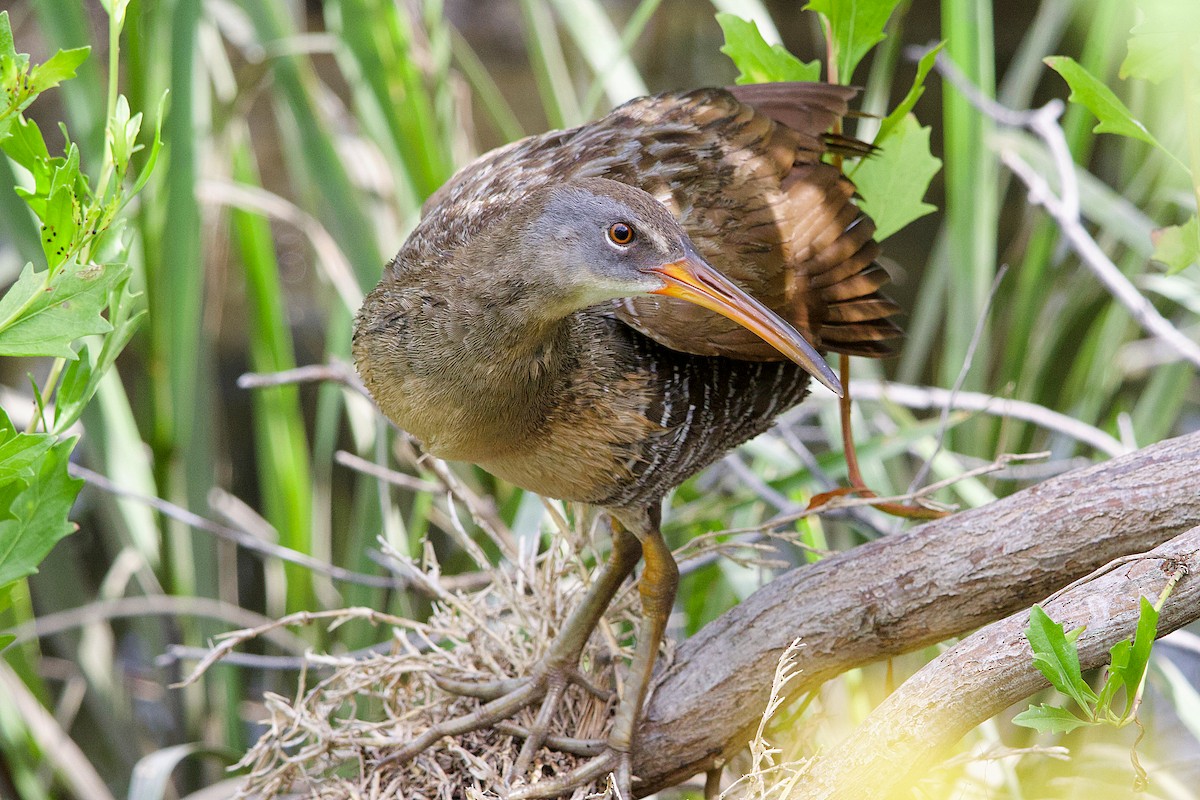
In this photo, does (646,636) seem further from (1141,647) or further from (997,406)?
(997,406)

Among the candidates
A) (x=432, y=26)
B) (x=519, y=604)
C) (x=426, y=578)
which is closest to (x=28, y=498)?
(x=426, y=578)

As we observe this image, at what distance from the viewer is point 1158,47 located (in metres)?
1.28

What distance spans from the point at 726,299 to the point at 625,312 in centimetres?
24

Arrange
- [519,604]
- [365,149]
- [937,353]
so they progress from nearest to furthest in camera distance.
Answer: [519,604] → [365,149] → [937,353]

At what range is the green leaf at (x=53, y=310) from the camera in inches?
43.3

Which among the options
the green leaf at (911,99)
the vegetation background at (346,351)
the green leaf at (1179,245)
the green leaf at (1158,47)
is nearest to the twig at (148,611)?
the vegetation background at (346,351)

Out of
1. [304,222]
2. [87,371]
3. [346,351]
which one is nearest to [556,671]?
[87,371]

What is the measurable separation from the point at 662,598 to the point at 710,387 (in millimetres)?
333

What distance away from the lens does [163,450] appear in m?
2.74

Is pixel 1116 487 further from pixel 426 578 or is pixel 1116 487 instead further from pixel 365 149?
pixel 365 149

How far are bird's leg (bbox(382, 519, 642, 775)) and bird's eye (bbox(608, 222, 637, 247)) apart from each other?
0.58 m

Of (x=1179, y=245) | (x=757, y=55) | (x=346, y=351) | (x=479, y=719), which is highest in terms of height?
(x=757, y=55)

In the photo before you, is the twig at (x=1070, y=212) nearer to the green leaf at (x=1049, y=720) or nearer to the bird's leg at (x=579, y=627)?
the bird's leg at (x=579, y=627)

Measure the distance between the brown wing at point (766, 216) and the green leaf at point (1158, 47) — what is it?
490mm
